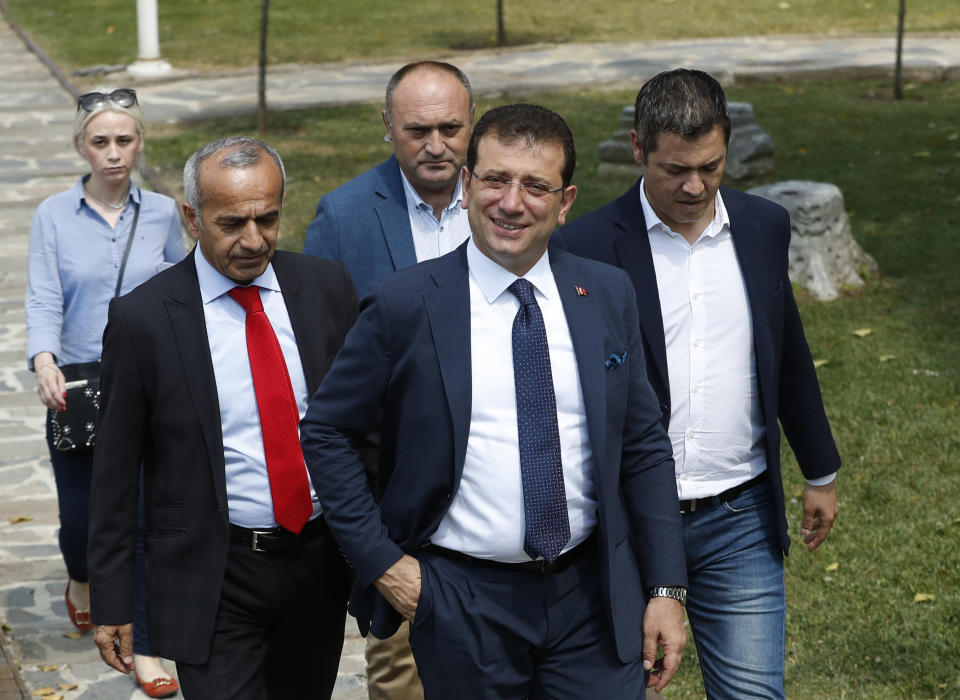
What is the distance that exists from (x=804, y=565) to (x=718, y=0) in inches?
789

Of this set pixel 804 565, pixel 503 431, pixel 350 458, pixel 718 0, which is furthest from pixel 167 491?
pixel 718 0

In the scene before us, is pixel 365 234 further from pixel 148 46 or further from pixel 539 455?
pixel 148 46

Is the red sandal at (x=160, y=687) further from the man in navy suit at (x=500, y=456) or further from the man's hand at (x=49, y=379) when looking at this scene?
the man in navy suit at (x=500, y=456)

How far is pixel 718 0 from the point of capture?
81.5 ft

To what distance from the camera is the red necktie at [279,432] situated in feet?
12.1

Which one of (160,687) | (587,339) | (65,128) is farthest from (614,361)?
(65,128)

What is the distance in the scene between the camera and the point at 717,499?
3.90 m

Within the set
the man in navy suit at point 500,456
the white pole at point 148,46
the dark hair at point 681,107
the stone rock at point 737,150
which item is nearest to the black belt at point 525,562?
the man in navy suit at point 500,456

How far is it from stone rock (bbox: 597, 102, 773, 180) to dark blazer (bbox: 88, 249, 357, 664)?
9.53 metres

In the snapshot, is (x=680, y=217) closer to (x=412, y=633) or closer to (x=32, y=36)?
(x=412, y=633)

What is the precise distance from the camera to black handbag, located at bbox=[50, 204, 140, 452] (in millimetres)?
5422

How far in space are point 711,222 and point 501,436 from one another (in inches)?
42.8

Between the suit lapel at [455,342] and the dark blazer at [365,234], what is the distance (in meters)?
1.25

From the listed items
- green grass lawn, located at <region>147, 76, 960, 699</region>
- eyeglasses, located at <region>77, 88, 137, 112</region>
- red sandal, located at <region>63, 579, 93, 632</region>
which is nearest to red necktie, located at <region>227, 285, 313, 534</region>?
eyeglasses, located at <region>77, 88, 137, 112</region>
